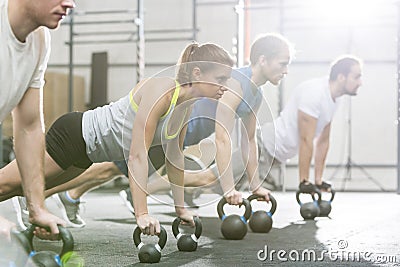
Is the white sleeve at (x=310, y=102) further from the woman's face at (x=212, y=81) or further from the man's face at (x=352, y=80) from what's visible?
the woman's face at (x=212, y=81)

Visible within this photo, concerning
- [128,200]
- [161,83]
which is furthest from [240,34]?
[161,83]

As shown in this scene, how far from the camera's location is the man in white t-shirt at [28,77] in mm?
1738

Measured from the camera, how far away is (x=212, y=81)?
2604 millimetres

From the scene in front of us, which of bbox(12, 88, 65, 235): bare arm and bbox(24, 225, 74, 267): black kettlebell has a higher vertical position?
bbox(12, 88, 65, 235): bare arm

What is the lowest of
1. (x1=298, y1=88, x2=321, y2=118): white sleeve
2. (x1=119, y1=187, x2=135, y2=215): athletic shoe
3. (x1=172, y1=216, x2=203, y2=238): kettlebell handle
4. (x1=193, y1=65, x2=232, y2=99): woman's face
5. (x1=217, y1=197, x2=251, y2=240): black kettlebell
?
(x1=119, y1=187, x2=135, y2=215): athletic shoe

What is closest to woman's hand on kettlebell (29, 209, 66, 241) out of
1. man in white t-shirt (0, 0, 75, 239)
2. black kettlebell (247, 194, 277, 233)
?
man in white t-shirt (0, 0, 75, 239)

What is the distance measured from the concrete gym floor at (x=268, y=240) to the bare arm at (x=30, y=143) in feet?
1.69

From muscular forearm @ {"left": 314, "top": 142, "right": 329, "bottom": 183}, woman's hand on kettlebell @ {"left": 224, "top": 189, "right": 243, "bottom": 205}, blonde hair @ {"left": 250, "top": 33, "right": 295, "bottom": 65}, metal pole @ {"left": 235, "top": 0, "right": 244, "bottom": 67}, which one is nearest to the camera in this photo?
woman's hand on kettlebell @ {"left": 224, "top": 189, "right": 243, "bottom": 205}

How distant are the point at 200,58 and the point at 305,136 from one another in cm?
176

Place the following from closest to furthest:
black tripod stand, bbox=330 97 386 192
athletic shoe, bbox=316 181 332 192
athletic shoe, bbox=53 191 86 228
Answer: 1. athletic shoe, bbox=53 191 86 228
2. athletic shoe, bbox=316 181 332 192
3. black tripod stand, bbox=330 97 386 192

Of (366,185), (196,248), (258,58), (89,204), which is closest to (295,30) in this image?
(366,185)

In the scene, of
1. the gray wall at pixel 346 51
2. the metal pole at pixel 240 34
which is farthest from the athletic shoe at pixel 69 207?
the gray wall at pixel 346 51

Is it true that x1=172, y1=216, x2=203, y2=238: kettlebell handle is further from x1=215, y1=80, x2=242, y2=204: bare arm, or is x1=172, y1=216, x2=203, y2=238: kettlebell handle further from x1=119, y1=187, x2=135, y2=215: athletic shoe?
x1=119, y1=187, x2=135, y2=215: athletic shoe

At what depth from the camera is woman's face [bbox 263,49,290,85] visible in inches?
133
